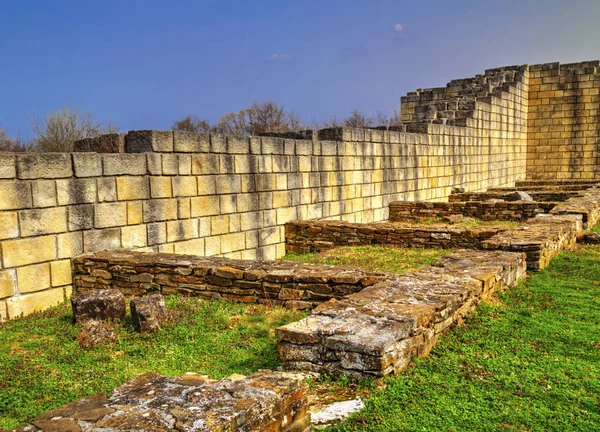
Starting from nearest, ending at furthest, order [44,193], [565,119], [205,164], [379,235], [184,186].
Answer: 1. [44,193]
2. [184,186]
3. [205,164]
4. [379,235]
5. [565,119]

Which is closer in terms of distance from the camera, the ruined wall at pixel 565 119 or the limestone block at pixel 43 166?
the limestone block at pixel 43 166

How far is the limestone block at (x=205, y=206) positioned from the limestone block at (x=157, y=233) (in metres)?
0.65

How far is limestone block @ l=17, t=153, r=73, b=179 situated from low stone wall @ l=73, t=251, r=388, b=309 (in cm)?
113

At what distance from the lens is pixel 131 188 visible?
786 cm

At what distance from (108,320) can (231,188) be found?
4248 mm

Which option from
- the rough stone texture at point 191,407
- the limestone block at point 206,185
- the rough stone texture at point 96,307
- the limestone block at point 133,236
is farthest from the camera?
the limestone block at point 206,185

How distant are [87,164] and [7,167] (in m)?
1.03

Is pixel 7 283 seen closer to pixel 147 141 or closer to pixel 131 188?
pixel 131 188


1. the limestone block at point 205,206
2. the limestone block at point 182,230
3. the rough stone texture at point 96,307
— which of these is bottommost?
the rough stone texture at point 96,307

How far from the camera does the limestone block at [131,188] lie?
7711 millimetres

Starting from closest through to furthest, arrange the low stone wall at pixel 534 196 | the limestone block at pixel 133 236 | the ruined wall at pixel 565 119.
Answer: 1. the limestone block at pixel 133 236
2. the low stone wall at pixel 534 196
3. the ruined wall at pixel 565 119

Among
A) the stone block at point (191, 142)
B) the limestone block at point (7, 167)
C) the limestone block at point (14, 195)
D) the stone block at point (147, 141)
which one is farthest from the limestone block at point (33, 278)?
the stone block at point (191, 142)

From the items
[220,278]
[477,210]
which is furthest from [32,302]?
[477,210]

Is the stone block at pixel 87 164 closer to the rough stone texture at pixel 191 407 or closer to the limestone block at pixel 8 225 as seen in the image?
the limestone block at pixel 8 225
